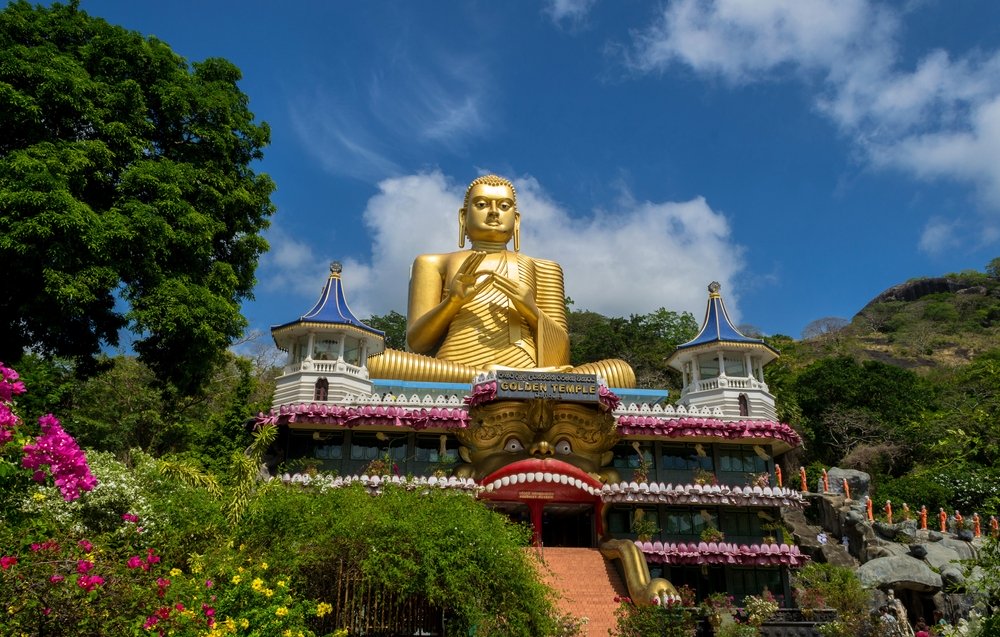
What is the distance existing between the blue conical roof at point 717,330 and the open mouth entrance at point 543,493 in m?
6.29

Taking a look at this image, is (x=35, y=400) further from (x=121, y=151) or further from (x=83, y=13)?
(x=83, y=13)

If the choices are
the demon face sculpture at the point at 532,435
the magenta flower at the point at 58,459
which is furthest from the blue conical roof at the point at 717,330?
the magenta flower at the point at 58,459

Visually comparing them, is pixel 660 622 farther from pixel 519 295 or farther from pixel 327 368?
pixel 519 295

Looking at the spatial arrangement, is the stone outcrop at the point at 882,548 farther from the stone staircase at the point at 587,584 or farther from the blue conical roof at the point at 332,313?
the blue conical roof at the point at 332,313

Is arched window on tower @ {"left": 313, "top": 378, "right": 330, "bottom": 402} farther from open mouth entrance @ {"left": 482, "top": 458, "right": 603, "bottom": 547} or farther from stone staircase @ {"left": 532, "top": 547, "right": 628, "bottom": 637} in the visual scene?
stone staircase @ {"left": 532, "top": 547, "right": 628, "bottom": 637}

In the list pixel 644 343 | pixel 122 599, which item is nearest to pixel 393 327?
pixel 644 343

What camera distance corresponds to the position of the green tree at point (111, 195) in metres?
13.2

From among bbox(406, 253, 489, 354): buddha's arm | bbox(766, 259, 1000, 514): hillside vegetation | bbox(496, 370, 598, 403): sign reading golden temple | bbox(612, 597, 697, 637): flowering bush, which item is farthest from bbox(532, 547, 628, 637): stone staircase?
bbox(406, 253, 489, 354): buddha's arm

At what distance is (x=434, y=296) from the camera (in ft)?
82.2

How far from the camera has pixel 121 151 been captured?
1508cm

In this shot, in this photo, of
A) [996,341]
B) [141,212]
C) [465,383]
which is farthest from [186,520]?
[996,341]

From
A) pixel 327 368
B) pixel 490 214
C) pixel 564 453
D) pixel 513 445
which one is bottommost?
pixel 564 453

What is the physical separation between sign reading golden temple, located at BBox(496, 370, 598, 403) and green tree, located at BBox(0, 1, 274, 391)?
6024mm

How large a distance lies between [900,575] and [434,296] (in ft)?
49.3
